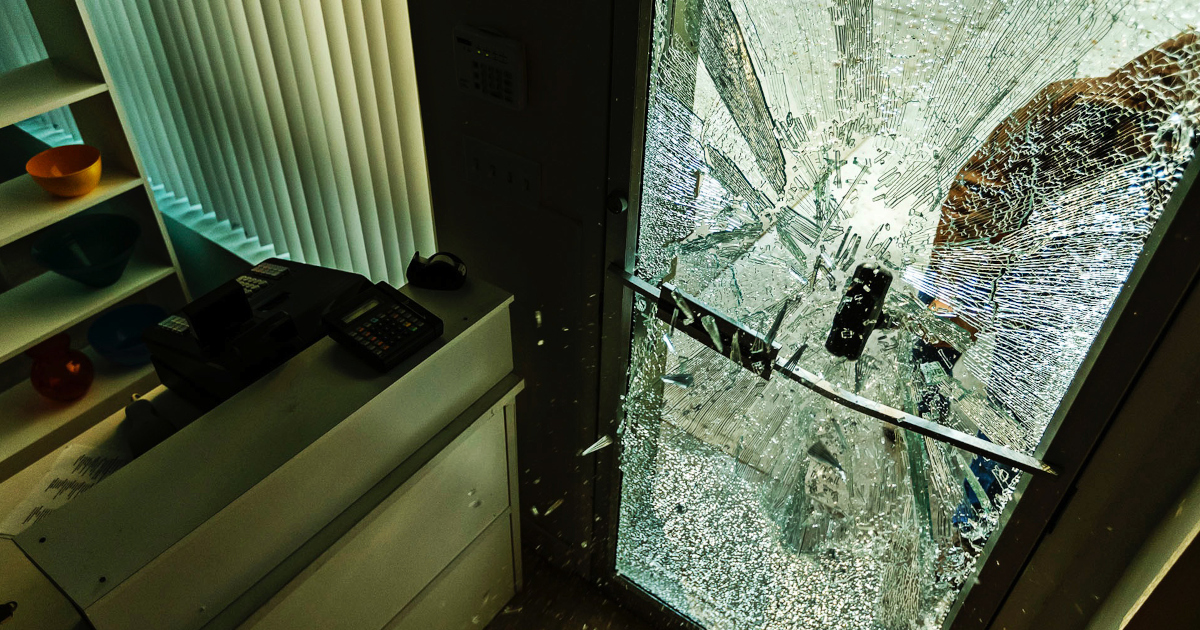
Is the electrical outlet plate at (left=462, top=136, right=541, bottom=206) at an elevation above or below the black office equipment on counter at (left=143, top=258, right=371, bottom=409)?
above

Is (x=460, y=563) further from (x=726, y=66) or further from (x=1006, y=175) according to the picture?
(x=1006, y=175)

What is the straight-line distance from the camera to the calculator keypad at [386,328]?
1.29 m

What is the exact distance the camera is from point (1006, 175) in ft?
3.30

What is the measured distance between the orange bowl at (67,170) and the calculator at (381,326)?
125 cm

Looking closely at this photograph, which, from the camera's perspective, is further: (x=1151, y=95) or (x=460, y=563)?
(x=460, y=563)

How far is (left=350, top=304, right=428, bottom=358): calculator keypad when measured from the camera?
1.29m

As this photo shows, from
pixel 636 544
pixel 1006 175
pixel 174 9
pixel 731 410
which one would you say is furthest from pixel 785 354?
pixel 174 9

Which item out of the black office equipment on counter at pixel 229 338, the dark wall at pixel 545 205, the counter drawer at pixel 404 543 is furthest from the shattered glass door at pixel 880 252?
the black office equipment on counter at pixel 229 338

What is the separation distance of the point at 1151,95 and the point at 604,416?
1.12 meters

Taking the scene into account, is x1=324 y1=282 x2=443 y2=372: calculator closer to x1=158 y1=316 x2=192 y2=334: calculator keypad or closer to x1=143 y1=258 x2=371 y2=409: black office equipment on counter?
x1=143 y1=258 x2=371 y2=409: black office equipment on counter

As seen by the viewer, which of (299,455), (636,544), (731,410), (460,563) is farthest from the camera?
(636,544)

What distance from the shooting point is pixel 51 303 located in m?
2.19

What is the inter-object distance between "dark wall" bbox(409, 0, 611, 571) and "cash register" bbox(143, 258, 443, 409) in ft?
1.02

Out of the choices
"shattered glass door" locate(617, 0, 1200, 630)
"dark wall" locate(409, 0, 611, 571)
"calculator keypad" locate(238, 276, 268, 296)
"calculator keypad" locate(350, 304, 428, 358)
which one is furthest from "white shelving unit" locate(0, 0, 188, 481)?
"shattered glass door" locate(617, 0, 1200, 630)
